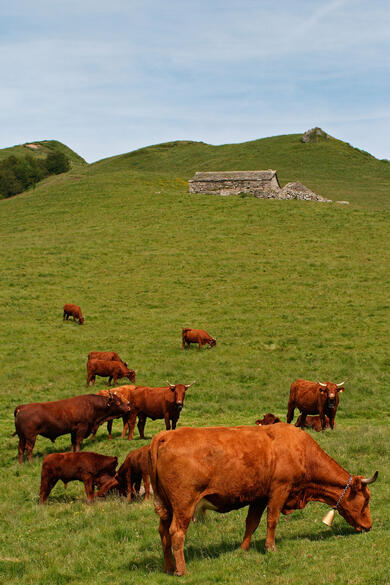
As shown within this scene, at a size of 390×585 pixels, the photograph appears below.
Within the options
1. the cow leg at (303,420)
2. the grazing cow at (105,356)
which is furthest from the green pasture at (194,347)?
the cow leg at (303,420)

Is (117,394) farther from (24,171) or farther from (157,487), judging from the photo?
(24,171)

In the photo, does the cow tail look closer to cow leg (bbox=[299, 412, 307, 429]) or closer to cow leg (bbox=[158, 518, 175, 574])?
cow leg (bbox=[158, 518, 175, 574])

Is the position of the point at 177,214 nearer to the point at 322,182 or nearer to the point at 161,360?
the point at 161,360

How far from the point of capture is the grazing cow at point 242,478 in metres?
8.22

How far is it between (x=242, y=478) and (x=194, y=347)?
2218 cm

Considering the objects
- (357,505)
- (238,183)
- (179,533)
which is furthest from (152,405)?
(238,183)

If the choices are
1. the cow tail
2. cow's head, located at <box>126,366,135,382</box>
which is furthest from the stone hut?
the cow tail

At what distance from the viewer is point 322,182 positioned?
304 ft

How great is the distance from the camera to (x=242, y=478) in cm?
848

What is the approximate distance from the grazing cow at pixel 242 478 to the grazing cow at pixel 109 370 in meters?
16.1

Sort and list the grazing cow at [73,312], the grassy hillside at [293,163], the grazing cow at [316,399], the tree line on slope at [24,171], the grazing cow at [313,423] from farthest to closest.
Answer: the tree line on slope at [24,171] < the grassy hillside at [293,163] < the grazing cow at [73,312] < the grazing cow at [313,423] < the grazing cow at [316,399]

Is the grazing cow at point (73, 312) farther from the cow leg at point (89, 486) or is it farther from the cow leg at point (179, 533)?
the cow leg at point (179, 533)

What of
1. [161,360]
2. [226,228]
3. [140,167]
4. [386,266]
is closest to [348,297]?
[386,266]

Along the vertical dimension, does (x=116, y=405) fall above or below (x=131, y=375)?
above
